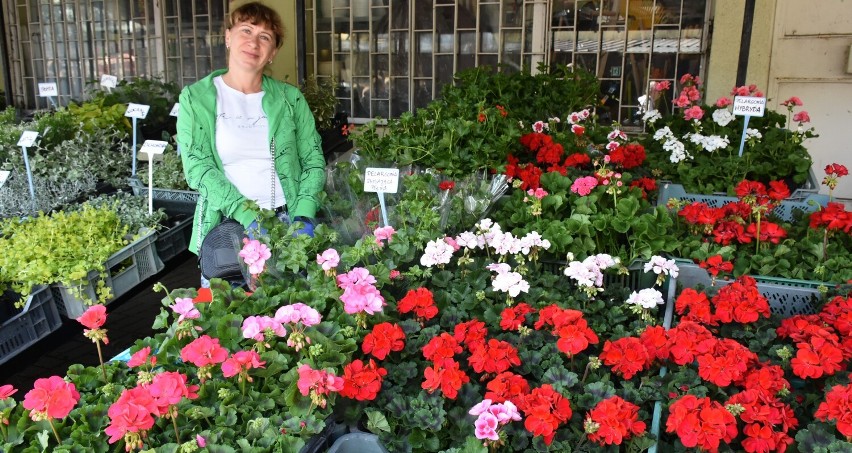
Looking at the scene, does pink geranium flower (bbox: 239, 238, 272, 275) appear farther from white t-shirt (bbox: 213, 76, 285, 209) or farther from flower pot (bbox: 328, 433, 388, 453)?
white t-shirt (bbox: 213, 76, 285, 209)

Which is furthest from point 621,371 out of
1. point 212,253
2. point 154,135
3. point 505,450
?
point 154,135

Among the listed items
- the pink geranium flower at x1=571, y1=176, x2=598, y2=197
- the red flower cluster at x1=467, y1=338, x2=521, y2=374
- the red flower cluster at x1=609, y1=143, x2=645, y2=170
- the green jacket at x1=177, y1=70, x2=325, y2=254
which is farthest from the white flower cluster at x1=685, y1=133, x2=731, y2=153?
the red flower cluster at x1=467, y1=338, x2=521, y2=374

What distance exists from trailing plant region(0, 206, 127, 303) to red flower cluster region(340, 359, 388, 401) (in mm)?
1392

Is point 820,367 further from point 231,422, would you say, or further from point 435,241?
point 231,422

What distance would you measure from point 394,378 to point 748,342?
0.99 metres

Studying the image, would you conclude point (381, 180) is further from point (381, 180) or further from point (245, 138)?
point (245, 138)

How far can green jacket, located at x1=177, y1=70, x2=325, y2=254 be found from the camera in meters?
2.48

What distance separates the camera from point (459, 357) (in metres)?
1.69

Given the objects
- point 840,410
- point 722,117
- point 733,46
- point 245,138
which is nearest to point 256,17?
point 245,138

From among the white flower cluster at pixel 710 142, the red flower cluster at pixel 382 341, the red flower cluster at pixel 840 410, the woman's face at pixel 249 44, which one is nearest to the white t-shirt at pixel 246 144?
the woman's face at pixel 249 44

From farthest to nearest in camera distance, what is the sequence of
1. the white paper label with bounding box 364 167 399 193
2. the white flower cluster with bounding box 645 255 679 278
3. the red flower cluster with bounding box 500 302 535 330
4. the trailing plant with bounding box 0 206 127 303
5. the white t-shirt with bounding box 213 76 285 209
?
1. the white t-shirt with bounding box 213 76 285 209
2. the trailing plant with bounding box 0 206 127 303
3. the white paper label with bounding box 364 167 399 193
4. the white flower cluster with bounding box 645 255 679 278
5. the red flower cluster with bounding box 500 302 535 330

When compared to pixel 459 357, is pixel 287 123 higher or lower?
higher

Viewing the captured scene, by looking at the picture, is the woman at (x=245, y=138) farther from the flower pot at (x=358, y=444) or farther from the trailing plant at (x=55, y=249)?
the flower pot at (x=358, y=444)

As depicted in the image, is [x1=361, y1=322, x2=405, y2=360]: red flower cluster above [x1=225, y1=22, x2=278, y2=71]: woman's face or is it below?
below
